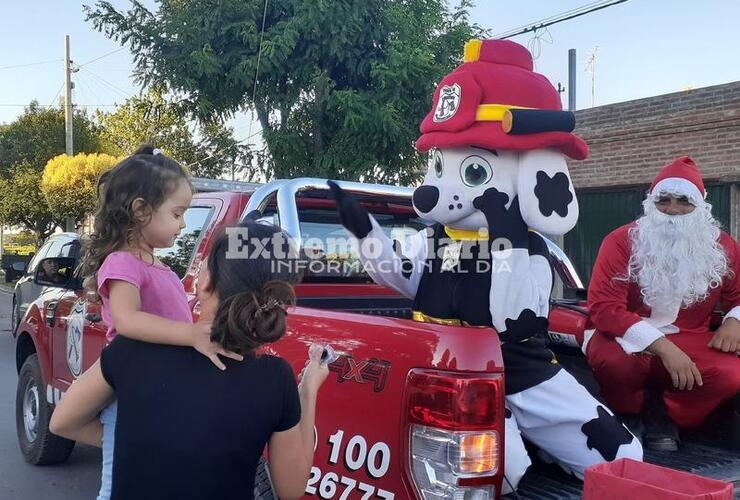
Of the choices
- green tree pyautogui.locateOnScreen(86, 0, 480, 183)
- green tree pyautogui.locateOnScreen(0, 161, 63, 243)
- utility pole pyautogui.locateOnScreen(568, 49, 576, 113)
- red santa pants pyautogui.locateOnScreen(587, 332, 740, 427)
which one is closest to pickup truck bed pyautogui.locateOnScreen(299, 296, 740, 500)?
red santa pants pyautogui.locateOnScreen(587, 332, 740, 427)

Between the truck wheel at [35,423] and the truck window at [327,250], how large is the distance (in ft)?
7.59

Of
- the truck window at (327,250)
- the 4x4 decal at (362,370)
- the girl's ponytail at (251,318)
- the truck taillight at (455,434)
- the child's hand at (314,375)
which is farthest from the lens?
the truck window at (327,250)

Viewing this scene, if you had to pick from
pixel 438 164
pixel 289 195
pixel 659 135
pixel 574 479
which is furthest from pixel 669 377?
pixel 659 135

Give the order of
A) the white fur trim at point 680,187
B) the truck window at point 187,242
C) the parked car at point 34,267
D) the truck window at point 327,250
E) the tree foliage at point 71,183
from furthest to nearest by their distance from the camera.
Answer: the tree foliage at point 71,183 → the parked car at point 34,267 → the truck window at point 187,242 → the truck window at point 327,250 → the white fur trim at point 680,187

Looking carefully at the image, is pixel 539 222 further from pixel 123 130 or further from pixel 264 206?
pixel 123 130

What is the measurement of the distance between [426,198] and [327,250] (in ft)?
2.44

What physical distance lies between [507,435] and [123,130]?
74.8 ft

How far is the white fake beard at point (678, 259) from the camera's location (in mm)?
3078

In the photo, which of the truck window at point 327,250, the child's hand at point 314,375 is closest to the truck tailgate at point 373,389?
the child's hand at point 314,375

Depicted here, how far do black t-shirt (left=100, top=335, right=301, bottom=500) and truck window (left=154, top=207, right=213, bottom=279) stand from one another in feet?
6.25

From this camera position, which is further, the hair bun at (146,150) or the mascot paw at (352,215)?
the mascot paw at (352,215)

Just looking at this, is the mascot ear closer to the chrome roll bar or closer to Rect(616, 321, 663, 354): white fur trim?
Rect(616, 321, 663, 354): white fur trim

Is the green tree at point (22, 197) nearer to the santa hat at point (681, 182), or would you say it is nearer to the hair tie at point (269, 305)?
the santa hat at point (681, 182)

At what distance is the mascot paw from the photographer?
274cm
